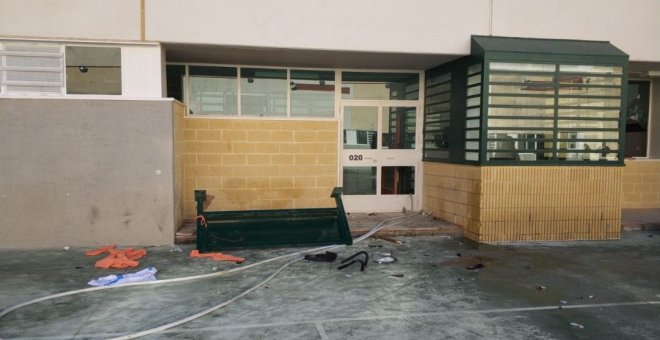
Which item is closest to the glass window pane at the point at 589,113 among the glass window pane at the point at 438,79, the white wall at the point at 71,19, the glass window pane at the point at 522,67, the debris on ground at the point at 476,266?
the glass window pane at the point at 522,67

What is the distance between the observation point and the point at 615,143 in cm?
833

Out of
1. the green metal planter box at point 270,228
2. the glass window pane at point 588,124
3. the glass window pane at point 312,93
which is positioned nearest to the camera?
the green metal planter box at point 270,228

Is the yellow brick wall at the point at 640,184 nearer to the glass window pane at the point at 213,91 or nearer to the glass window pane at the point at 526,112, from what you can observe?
the glass window pane at the point at 526,112

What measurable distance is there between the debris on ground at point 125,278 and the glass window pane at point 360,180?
4536mm

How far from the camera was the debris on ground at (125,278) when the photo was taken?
5613 mm

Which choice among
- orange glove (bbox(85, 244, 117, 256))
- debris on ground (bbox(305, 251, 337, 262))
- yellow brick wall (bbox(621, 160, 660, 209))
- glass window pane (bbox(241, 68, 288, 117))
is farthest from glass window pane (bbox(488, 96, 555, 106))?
orange glove (bbox(85, 244, 117, 256))

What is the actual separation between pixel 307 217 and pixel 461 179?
2.64 m

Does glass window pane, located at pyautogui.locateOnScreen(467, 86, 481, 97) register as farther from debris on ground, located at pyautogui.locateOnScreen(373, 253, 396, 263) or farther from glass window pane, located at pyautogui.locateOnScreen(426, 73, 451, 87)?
debris on ground, located at pyautogui.locateOnScreen(373, 253, 396, 263)

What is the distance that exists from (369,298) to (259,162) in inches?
177

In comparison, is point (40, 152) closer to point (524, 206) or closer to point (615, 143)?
point (524, 206)

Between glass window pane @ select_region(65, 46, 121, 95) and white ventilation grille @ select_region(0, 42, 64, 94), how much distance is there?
14 cm

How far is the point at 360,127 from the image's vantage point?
9.84m

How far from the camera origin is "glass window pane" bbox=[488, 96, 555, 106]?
793 centimetres

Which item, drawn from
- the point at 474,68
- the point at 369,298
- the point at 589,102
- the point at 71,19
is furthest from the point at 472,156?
the point at 71,19
